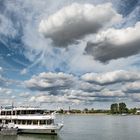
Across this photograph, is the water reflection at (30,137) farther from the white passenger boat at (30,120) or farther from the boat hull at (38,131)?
the white passenger boat at (30,120)

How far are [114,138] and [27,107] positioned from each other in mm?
23002

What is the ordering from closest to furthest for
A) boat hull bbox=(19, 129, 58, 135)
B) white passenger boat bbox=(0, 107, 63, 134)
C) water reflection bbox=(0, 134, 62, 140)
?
water reflection bbox=(0, 134, 62, 140) < boat hull bbox=(19, 129, 58, 135) < white passenger boat bbox=(0, 107, 63, 134)

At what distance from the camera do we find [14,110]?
8306 cm

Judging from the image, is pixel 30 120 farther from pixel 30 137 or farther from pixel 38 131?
pixel 30 137

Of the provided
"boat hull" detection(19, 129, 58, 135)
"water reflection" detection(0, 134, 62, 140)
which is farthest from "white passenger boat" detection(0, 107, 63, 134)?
"water reflection" detection(0, 134, 62, 140)

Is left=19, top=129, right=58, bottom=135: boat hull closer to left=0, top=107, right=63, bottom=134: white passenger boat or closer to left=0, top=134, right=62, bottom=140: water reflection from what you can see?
left=0, top=107, right=63, bottom=134: white passenger boat

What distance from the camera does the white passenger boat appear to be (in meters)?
77.2

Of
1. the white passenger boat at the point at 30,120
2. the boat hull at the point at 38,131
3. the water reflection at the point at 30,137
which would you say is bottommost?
the water reflection at the point at 30,137

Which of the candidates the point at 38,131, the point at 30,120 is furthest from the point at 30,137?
the point at 30,120

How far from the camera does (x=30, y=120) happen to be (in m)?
79.8

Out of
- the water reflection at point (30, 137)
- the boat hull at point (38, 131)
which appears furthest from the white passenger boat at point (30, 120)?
the water reflection at point (30, 137)

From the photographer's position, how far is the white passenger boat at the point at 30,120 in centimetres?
7725

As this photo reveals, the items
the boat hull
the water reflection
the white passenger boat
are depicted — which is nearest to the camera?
the water reflection

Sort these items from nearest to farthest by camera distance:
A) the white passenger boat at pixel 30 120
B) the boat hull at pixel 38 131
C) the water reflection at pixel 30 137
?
the water reflection at pixel 30 137, the boat hull at pixel 38 131, the white passenger boat at pixel 30 120
